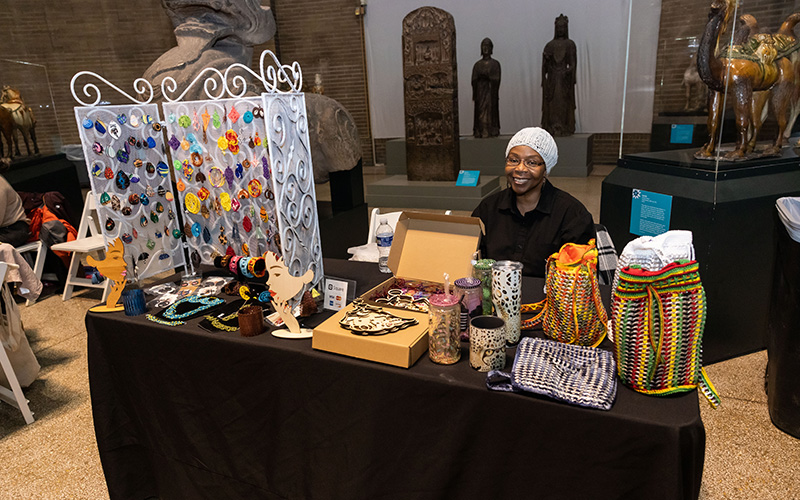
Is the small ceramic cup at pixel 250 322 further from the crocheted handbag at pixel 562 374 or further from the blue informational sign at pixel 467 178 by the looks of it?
the blue informational sign at pixel 467 178

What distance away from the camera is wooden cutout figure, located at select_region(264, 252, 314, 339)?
1548mm

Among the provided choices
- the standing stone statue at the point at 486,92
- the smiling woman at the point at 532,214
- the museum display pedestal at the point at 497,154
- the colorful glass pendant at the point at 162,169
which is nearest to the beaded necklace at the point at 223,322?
the colorful glass pendant at the point at 162,169

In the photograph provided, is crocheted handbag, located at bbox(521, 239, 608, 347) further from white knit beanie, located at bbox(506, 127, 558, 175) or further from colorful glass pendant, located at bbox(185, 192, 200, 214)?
colorful glass pendant, located at bbox(185, 192, 200, 214)

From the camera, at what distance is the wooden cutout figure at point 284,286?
1548mm

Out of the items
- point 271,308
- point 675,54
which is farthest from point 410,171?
point 271,308

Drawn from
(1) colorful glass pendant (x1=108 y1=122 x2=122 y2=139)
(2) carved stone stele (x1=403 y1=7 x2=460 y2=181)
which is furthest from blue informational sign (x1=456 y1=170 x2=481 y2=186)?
(1) colorful glass pendant (x1=108 y1=122 x2=122 y2=139)

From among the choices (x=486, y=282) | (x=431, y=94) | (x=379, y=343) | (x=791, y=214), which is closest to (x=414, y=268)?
(x=486, y=282)

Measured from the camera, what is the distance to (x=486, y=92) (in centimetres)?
794

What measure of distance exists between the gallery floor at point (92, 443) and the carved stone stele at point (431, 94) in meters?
4.46

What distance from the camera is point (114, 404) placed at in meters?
1.96

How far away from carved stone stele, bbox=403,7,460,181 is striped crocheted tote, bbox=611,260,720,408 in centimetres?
556

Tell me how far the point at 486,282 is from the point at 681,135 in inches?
95.1

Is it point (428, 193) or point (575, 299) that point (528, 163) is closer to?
point (575, 299)

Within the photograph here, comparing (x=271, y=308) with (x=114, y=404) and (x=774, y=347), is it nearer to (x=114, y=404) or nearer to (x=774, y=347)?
(x=114, y=404)
